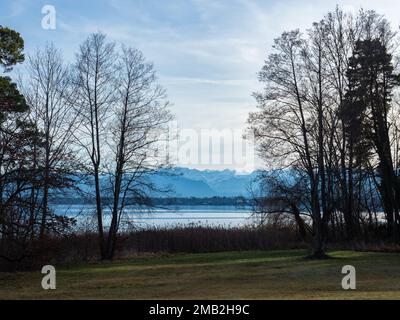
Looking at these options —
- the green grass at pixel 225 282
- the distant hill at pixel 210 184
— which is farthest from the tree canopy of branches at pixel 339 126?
the distant hill at pixel 210 184

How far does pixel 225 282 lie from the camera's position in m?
19.6

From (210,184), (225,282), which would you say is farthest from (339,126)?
(210,184)

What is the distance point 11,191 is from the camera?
22125 millimetres

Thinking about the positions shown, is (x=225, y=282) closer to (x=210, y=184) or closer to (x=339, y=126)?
(x=339, y=126)

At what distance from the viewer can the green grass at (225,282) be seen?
600 inches

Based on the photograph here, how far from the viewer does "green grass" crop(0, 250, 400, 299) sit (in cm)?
1524

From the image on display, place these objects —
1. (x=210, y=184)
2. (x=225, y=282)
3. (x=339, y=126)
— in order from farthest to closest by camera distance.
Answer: (x=210, y=184), (x=339, y=126), (x=225, y=282)

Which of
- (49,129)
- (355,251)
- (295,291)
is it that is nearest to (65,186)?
(295,291)

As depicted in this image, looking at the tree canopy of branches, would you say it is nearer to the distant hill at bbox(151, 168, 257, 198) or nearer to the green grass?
the green grass

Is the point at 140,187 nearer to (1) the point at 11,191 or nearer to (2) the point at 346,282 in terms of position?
(1) the point at 11,191

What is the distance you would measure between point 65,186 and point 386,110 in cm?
2652

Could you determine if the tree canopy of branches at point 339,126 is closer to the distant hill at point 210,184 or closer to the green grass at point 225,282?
the green grass at point 225,282

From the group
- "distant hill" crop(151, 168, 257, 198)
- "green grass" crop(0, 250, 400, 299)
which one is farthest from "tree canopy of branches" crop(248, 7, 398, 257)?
"distant hill" crop(151, 168, 257, 198)
